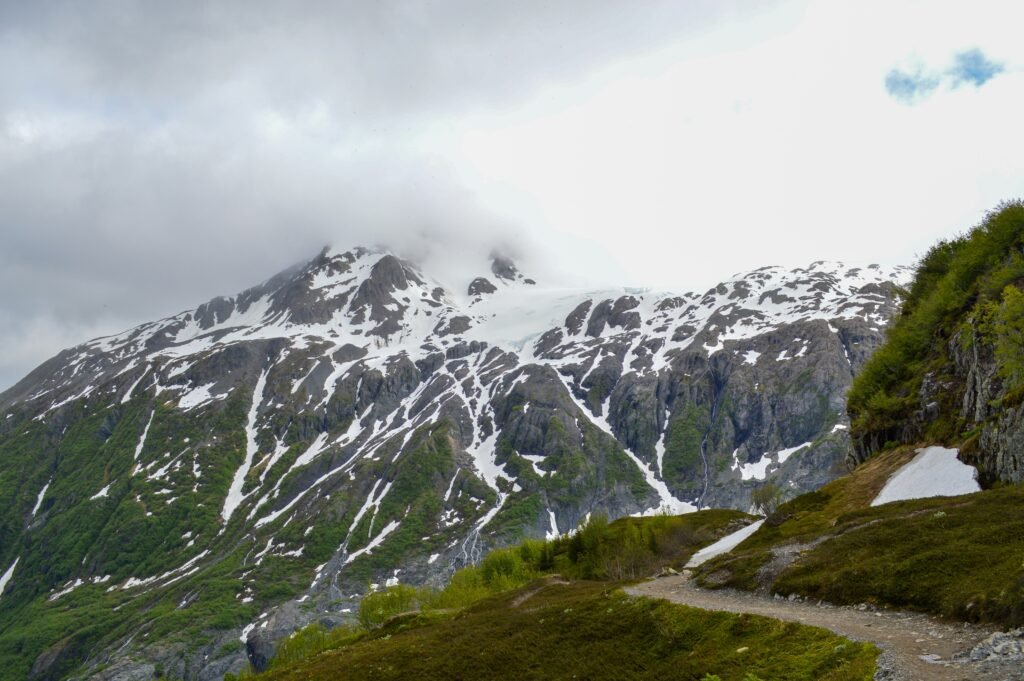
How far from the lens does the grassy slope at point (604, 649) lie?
81.9 ft

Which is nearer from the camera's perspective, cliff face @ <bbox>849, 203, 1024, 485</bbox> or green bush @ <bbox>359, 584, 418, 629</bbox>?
cliff face @ <bbox>849, 203, 1024, 485</bbox>

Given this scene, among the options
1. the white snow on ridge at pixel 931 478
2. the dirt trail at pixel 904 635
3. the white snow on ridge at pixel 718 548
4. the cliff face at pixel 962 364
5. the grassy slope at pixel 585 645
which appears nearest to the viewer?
the dirt trail at pixel 904 635

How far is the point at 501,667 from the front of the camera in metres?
37.0

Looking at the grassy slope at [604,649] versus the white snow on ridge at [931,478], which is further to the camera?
the white snow on ridge at [931,478]

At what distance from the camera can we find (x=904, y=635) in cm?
2420

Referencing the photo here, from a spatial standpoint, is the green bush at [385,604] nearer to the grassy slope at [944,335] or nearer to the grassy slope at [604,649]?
the grassy slope at [604,649]

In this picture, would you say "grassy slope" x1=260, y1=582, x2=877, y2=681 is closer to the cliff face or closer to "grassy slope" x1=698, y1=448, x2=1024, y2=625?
"grassy slope" x1=698, y1=448, x2=1024, y2=625

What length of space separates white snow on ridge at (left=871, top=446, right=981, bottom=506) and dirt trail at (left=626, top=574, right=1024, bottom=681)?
22.6 meters

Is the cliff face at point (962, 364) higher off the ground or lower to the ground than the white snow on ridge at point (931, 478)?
higher

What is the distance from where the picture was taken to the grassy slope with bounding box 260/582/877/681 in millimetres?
24969

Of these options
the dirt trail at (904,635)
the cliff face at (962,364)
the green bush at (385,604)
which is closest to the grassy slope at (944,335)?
the cliff face at (962,364)

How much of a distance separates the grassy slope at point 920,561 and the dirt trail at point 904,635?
907 mm

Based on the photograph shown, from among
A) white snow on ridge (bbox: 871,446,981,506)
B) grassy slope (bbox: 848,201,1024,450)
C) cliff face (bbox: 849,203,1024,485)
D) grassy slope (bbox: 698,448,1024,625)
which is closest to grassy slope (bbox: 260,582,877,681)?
grassy slope (bbox: 698,448,1024,625)

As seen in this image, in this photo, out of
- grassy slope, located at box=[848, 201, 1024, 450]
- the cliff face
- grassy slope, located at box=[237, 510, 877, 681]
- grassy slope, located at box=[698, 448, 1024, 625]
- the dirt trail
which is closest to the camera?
the dirt trail
